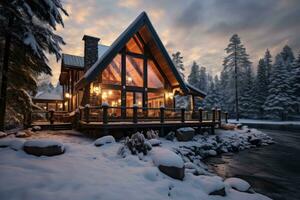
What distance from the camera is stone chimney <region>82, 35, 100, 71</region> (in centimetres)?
1582

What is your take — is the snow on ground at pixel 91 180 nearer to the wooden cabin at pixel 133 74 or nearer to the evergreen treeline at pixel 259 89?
the wooden cabin at pixel 133 74

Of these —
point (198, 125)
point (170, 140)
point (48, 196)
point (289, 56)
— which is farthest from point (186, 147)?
point (289, 56)

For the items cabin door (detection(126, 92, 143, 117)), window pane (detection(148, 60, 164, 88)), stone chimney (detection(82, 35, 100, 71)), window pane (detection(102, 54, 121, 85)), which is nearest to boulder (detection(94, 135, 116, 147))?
window pane (detection(102, 54, 121, 85))

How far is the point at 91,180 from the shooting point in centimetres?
424

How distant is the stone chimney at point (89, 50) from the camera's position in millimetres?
15820

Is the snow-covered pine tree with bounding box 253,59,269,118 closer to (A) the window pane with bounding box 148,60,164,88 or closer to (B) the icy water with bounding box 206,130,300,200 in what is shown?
(B) the icy water with bounding box 206,130,300,200

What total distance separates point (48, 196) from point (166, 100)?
43.8 ft

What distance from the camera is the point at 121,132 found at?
35.5ft

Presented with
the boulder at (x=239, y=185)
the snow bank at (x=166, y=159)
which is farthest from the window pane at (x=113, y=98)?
the boulder at (x=239, y=185)

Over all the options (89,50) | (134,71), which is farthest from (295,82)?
(89,50)

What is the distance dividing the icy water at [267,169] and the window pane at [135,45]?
10.1 metres

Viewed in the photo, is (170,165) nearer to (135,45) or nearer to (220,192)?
(220,192)

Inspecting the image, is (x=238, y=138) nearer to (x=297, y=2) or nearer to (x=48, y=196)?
(x=48, y=196)

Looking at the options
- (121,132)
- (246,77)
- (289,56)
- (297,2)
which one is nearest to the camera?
(121,132)
